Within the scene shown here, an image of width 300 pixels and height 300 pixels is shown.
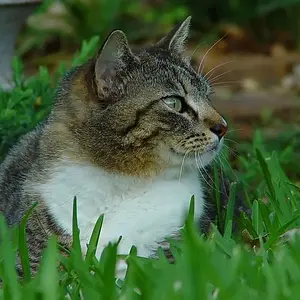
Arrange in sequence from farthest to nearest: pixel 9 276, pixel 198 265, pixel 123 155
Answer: pixel 123 155 < pixel 9 276 < pixel 198 265

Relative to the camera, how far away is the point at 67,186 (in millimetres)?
3400

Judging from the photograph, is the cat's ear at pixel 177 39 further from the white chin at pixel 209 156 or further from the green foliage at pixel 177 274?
the green foliage at pixel 177 274

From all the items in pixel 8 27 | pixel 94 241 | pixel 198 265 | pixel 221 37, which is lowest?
pixel 198 265

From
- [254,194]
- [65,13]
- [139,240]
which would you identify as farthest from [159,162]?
[65,13]

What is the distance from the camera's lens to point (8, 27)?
486 cm

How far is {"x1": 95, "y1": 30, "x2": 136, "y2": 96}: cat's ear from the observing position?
3.39 m

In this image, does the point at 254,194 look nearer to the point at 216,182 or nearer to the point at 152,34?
the point at 216,182

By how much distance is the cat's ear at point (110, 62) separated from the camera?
3.39m

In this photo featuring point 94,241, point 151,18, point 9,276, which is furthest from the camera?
point 151,18

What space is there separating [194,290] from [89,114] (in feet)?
4.01

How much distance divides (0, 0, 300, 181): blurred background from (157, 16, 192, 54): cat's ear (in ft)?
10.1

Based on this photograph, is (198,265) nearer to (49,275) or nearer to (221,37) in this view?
(49,275)

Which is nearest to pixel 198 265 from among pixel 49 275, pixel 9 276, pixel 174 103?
pixel 49 275

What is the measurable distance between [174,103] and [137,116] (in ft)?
0.50
